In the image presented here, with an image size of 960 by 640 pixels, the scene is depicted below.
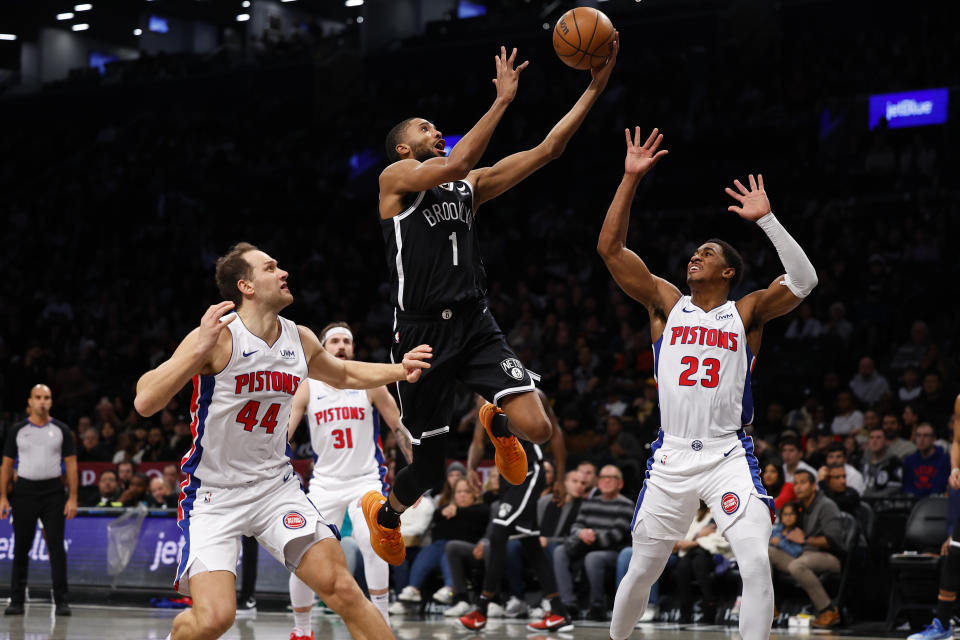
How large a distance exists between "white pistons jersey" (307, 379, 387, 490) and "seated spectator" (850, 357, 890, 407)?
23.5ft

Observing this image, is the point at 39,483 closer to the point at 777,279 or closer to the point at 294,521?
the point at 294,521

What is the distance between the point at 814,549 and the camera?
33.8ft

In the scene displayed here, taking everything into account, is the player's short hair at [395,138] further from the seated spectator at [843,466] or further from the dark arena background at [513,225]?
the seated spectator at [843,466]

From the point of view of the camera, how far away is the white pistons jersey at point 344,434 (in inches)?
356

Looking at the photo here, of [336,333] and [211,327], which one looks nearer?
[211,327]

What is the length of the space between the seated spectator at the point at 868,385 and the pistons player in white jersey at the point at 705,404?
26.2 feet

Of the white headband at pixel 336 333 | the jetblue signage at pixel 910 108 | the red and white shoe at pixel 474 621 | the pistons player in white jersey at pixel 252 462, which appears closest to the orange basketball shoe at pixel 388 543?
the pistons player in white jersey at pixel 252 462

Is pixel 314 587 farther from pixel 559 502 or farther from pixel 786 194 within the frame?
pixel 786 194

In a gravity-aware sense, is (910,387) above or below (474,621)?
above

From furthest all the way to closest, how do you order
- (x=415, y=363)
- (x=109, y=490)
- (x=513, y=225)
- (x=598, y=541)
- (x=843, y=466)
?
(x=513, y=225), (x=109, y=490), (x=598, y=541), (x=843, y=466), (x=415, y=363)

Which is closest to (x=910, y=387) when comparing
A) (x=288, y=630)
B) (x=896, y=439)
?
(x=896, y=439)

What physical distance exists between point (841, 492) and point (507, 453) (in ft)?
17.3

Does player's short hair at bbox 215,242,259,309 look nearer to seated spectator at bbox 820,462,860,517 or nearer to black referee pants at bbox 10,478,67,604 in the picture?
seated spectator at bbox 820,462,860,517

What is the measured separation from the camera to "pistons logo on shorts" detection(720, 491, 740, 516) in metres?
5.98
